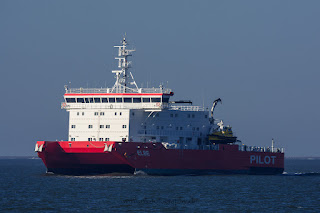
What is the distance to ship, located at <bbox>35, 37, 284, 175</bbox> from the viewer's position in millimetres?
53438

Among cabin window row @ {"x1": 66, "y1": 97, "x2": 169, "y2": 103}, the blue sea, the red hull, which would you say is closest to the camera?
the blue sea

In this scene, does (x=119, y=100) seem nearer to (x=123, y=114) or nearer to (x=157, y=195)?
(x=123, y=114)

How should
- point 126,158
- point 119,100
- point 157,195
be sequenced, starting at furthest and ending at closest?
1. point 119,100
2. point 126,158
3. point 157,195

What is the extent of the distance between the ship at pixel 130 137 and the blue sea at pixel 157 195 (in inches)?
50.0

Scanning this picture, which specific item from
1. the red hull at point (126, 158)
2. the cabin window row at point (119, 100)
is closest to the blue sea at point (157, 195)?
the red hull at point (126, 158)

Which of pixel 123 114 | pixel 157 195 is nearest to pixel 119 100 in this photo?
pixel 123 114

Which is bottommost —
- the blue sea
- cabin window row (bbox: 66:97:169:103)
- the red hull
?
the blue sea

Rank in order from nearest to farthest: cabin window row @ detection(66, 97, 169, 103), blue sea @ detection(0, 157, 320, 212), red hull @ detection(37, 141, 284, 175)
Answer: blue sea @ detection(0, 157, 320, 212) → red hull @ detection(37, 141, 284, 175) → cabin window row @ detection(66, 97, 169, 103)

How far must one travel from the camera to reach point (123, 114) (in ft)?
181

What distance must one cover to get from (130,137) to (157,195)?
1239 cm

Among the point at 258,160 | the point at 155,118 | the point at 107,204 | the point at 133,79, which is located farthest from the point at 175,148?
the point at 107,204

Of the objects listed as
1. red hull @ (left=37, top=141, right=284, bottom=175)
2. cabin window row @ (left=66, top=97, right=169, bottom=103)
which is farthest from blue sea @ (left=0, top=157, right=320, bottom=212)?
cabin window row @ (left=66, top=97, right=169, bottom=103)

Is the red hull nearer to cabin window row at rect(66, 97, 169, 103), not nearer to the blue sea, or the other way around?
the blue sea

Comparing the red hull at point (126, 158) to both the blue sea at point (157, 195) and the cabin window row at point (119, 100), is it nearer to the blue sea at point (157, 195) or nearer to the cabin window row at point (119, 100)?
the blue sea at point (157, 195)
